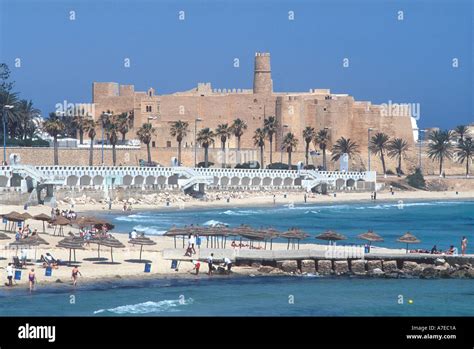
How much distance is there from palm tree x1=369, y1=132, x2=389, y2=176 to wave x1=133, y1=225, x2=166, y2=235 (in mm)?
46987

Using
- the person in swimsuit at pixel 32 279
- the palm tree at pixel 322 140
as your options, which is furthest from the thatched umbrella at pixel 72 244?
the palm tree at pixel 322 140

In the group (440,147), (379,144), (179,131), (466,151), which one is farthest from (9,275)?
(466,151)

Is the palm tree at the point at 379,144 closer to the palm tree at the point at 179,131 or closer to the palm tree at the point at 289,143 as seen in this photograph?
the palm tree at the point at 289,143

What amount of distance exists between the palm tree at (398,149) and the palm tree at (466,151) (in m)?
4.93

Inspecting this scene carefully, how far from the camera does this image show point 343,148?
100m

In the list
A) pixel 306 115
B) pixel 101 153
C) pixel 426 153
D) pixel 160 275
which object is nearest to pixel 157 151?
pixel 101 153

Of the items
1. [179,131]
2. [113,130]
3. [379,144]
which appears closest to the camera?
[113,130]

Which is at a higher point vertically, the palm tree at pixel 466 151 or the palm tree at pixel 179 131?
the palm tree at pixel 179 131

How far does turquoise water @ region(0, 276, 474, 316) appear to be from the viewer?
3338cm

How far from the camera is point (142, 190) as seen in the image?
3019 inches

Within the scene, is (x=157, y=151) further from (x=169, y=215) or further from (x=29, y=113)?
(x=169, y=215)

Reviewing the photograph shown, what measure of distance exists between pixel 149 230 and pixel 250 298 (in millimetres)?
18829

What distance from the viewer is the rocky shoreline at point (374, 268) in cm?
4234

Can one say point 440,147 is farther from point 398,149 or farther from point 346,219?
point 346,219
